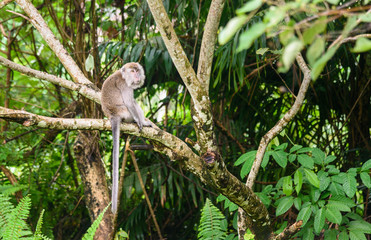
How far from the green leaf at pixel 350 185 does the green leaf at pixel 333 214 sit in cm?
14

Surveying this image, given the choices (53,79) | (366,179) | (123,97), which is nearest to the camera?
(366,179)

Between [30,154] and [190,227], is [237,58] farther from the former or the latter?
[30,154]

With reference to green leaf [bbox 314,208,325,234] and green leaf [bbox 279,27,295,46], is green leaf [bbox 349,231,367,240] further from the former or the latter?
green leaf [bbox 279,27,295,46]

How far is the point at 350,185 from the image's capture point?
9.15ft

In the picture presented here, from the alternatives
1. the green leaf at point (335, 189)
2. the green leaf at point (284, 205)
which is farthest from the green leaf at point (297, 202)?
the green leaf at point (335, 189)

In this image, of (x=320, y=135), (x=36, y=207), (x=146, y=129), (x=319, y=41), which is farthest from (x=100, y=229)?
(x=319, y=41)

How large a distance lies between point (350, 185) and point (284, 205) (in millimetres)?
483

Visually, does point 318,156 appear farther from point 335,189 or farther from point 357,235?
point 357,235

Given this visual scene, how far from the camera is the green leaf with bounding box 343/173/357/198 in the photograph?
2758mm

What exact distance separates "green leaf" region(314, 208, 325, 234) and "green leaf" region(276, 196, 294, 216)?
207mm

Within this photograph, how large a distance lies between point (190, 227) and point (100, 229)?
1626 millimetres

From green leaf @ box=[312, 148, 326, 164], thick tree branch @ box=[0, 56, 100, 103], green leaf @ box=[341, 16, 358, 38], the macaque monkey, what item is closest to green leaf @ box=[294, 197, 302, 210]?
green leaf @ box=[312, 148, 326, 164]

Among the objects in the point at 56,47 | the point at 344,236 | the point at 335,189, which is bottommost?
the point at 344,236

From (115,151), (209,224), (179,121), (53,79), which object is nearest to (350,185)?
(209,224)
